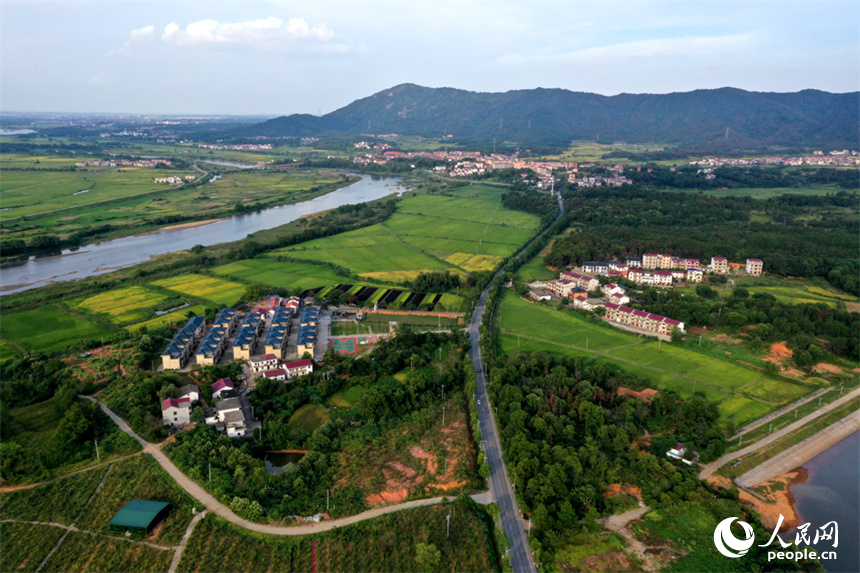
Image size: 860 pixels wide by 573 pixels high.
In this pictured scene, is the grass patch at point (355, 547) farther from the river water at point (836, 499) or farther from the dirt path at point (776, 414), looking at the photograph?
the dirt path at point (776, 414)

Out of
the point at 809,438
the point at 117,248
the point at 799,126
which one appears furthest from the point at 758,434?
the point at 799,126

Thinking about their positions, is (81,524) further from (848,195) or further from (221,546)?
(848,195)

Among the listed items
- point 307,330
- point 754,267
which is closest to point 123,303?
point 307,330

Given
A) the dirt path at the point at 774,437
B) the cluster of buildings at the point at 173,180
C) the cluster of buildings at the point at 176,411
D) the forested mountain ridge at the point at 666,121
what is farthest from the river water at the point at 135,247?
the forested mountain ridge at the point at 666,121

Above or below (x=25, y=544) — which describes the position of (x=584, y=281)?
above

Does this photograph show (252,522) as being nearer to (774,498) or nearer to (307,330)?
(307,330)

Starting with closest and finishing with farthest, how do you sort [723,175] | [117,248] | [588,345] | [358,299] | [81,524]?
[81,524] < [588,345] < [358,299] < [117,248] < [723,175]
